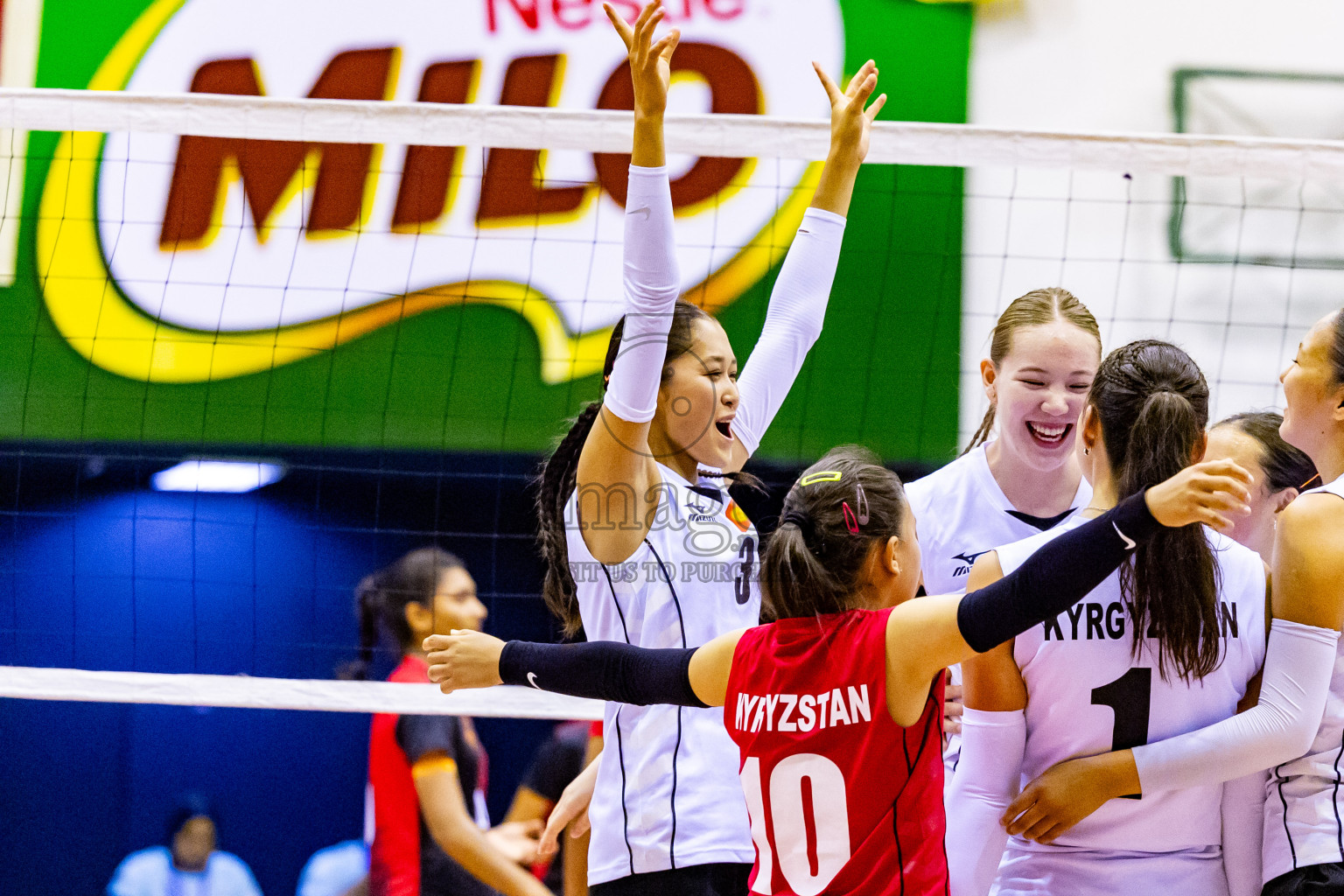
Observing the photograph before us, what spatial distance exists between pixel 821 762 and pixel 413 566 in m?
2.80

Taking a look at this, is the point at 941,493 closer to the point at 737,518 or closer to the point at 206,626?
the point at 737,518

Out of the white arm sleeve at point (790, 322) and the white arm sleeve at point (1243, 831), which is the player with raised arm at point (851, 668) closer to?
the white arm sleeve at point (1243, 831)

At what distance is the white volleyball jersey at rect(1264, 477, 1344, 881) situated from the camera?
5.82ft

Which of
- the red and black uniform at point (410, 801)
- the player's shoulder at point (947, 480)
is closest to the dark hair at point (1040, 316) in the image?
the player's shoulder at point (947, 480)

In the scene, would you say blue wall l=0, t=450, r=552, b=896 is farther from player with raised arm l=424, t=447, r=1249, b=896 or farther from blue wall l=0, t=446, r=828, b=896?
player with raised arm l=424, t=447, r=1249, b=896

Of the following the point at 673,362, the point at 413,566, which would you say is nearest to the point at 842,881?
the point at 673,362

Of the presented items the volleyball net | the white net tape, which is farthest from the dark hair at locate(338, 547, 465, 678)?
the volleyball net

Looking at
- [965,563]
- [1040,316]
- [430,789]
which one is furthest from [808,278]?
[430,789]

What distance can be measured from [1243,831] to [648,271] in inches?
49.8

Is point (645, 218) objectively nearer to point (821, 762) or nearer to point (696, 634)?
point (696, 634)

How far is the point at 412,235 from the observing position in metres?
7.08

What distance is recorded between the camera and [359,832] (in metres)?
6.59

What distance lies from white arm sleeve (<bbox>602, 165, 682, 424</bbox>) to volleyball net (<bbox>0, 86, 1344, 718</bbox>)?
4.53 metres

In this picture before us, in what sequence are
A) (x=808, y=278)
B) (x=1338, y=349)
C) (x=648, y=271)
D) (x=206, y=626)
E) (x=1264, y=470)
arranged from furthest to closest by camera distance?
1. (x=206, y=626)
2. (x=1264, y=470)
3. (x=808, y=278)
4. (x=648, y=271)
5. (x=1338, y=349)
